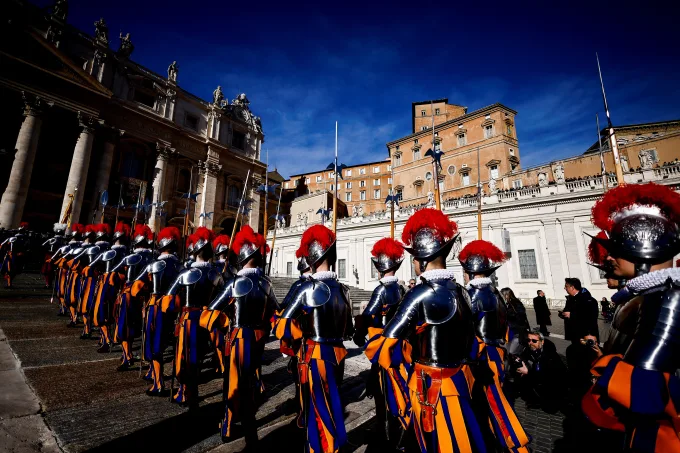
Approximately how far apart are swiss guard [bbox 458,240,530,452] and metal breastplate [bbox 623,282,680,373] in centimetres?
151

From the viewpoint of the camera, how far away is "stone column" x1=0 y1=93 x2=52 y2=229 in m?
19.3

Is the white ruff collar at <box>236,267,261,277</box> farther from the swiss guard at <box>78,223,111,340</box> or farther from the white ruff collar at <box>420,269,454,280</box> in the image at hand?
the swiss guard at <box>78,223,111,340</box>

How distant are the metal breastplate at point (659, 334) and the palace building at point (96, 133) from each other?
2101 cm

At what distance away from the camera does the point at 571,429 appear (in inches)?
163

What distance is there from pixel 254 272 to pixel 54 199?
29.2 metres

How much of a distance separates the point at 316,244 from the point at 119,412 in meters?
3.56

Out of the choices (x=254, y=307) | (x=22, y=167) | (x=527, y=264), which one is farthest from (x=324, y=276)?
(x=22, y=167)

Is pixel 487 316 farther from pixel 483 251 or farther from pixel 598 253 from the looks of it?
pixel 598 253

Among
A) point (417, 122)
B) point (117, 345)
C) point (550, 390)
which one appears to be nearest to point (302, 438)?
point (550, 390)

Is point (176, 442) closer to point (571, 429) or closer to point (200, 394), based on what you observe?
point (200, 394)

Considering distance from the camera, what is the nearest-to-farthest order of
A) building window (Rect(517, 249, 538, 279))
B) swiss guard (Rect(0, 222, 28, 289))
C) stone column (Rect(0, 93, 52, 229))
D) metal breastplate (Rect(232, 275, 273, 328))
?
metal breastplate (Rect(232, 275, 273, 328)) < swiss guard (Rect(0, 222, 28, 289)) < stone column (Rect(0, 93, 52, 229)) < building window (Rect(517, 249, 538, 279))

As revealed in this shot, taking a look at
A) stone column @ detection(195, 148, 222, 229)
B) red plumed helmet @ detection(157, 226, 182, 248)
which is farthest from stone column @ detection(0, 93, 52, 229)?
red plumed helmet @ detection(157, 226, 182, 248)

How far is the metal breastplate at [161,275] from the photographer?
205 inches

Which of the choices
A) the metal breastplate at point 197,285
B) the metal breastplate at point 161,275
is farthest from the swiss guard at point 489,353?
the metal breastplate at point 161,275
